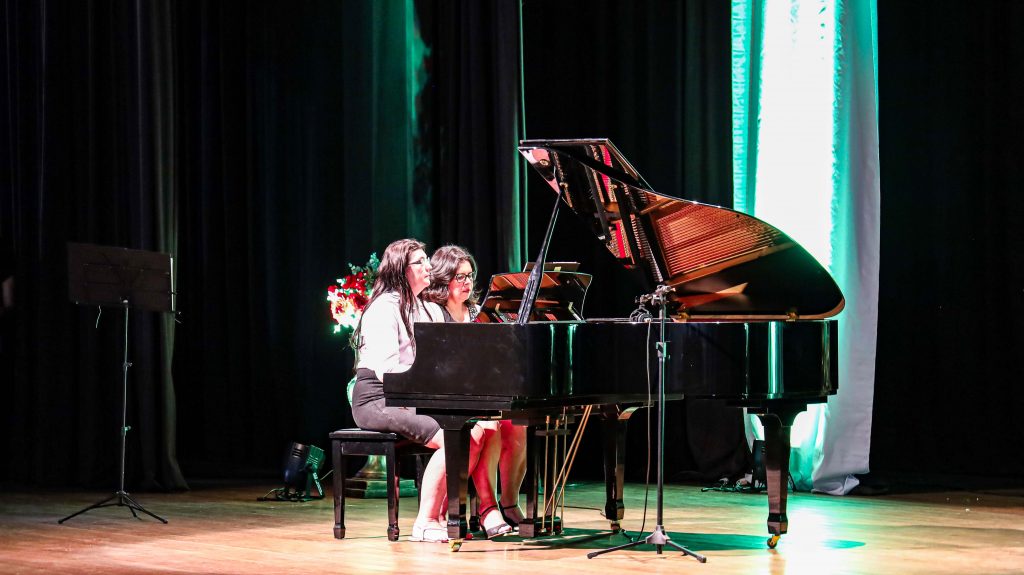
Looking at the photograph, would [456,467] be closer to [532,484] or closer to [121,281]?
[532,484]

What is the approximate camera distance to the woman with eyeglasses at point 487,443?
193 inches

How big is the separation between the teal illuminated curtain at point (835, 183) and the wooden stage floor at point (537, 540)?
39cm

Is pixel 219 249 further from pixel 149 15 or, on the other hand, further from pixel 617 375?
pixel 617 375

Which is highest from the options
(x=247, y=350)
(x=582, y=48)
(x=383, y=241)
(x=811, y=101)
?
(x=582, y=48)

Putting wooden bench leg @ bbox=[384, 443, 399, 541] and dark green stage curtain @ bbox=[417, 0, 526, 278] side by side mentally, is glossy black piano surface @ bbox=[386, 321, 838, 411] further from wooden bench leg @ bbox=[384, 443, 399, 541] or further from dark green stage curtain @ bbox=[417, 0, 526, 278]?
dark green stage curtain @ bbox=[417, 0, 526, 278]

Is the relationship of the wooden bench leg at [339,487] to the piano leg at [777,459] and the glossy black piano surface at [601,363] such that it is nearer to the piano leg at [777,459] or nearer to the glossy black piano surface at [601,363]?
the glossy black piano surface at [601,363]

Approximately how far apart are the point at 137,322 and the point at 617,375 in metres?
3.48

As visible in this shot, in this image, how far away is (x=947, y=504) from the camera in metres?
6.04

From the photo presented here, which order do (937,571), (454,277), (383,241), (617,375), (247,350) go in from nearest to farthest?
(937,571)
(617,375)
(454,277)
(383,241)
(247,350)

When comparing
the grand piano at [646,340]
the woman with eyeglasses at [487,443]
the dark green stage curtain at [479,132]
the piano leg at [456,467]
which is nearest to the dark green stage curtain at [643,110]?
the dark green stage curtain at [479,132]

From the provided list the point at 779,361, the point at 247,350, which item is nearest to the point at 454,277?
the point at 779,361

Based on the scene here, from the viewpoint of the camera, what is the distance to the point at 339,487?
4922mm

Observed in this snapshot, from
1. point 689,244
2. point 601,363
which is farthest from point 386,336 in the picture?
point 689,244

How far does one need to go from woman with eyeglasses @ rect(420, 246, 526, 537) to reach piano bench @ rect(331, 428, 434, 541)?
0.24m
